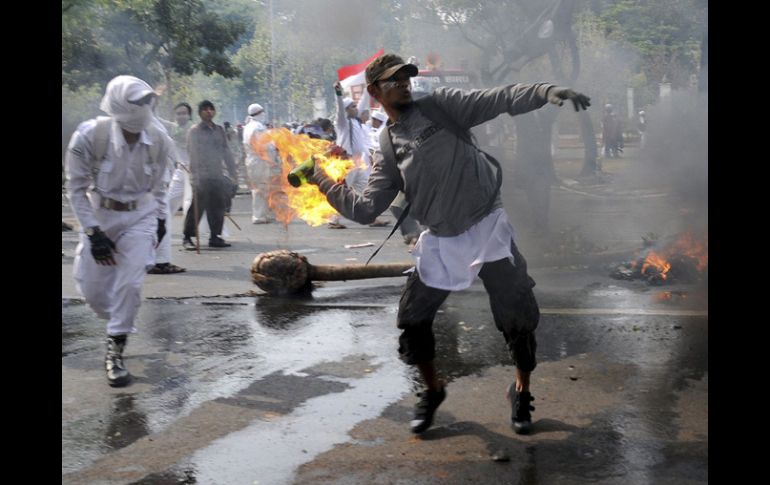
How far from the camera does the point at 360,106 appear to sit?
1511 centimetres

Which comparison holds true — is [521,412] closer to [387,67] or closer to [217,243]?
[387,67]

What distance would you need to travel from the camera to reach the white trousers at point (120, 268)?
5.61 metres

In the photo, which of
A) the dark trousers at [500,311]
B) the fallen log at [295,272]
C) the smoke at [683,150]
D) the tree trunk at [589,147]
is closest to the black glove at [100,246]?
the dark trousers at [500,311]

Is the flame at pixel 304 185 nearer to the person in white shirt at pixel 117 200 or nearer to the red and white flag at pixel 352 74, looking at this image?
the person in white shirt at pixel 117 200

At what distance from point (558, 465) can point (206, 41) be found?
14700 millimetres

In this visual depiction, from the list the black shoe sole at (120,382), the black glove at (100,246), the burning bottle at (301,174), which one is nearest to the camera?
the burning bottle at (301,174)

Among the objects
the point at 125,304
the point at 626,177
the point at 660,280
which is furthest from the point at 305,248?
the point at 125,304

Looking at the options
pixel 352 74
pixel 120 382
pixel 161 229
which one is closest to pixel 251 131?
pixel 352 74

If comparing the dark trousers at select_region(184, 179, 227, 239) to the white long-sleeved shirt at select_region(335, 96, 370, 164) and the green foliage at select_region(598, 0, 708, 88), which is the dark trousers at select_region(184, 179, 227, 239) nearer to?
the white long-sleeved shirt at select_region(335, 96, 370, 164)

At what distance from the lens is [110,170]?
5609mm

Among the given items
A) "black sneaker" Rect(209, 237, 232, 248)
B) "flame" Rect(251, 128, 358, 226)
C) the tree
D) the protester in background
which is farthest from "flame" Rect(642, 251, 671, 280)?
the tree

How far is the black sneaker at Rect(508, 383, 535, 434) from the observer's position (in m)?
4.33

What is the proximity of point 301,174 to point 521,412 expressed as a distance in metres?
1.68

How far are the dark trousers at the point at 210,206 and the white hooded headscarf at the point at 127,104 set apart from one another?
6.09 meters
